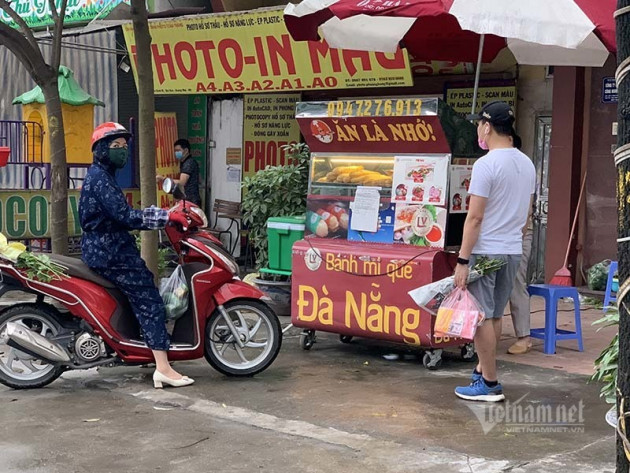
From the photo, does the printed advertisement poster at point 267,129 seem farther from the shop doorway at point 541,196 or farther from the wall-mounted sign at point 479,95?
the shop doorway at point 541,196

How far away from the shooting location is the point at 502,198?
19.0 feet

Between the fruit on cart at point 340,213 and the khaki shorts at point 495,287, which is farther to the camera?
the fruit on cart at point 340,213

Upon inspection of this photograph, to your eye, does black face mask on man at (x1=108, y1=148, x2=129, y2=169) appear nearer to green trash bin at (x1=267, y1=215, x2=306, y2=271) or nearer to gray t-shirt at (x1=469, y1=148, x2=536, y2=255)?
gray t-shirt at (x1=469, y1=148, x2=536, y2=255)

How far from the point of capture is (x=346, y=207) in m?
7.32

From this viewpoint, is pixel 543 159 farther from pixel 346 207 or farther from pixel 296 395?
pixel 296 395

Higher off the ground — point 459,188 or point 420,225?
point 459,188

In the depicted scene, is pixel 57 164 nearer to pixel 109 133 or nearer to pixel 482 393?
pixel 109 133

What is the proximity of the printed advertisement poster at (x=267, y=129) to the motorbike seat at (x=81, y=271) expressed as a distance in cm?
672

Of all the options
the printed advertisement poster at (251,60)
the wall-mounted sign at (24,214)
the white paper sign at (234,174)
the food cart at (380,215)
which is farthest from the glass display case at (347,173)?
the white paper sign at (234,174)

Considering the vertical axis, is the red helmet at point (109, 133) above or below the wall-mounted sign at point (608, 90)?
below

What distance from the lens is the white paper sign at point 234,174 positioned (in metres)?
13.4

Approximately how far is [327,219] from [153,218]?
6.27 ft

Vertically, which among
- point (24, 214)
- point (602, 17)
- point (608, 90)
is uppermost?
point (602, 17)

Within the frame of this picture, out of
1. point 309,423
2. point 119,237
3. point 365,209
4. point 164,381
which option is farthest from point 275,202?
point 309,423
